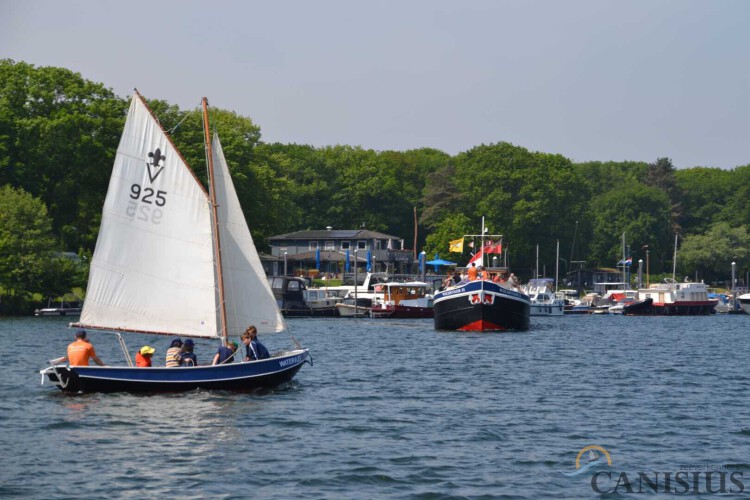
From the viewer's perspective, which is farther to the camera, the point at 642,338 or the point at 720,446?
the point at 642,338

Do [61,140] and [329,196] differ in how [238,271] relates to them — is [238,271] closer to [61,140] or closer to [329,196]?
[61,140]

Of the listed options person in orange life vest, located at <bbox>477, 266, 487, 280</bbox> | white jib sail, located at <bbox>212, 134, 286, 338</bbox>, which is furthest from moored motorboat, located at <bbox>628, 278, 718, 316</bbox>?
white jib sail, located at <bbox>212, 134, 286, 338</bbox>

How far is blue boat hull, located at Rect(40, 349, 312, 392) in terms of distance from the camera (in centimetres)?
3672

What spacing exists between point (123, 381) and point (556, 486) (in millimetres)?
16989

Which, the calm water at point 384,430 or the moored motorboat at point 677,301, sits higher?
the moored motorboat at point 677,301

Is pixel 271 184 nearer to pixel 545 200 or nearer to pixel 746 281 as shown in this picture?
pixel 545 200

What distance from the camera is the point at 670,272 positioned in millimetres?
185375

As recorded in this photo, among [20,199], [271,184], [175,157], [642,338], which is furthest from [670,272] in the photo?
[175,157]

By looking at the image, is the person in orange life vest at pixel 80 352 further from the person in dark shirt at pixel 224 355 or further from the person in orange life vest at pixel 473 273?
the person in orange life vest at pixel 473 273

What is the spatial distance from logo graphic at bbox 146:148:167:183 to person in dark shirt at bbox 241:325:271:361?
6153 millimetres

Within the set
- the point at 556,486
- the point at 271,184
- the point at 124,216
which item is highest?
the point at 271,184

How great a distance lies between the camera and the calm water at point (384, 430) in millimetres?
25266

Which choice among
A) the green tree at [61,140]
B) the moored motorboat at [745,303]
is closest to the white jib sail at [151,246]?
the green tree at [61,140]

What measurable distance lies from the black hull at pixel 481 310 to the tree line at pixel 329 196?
2977cm
